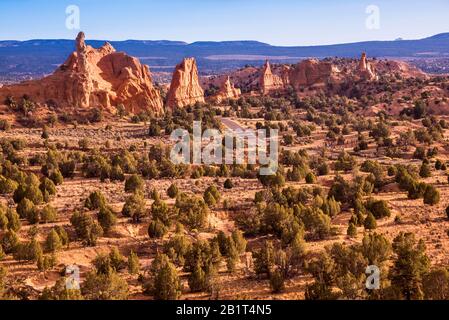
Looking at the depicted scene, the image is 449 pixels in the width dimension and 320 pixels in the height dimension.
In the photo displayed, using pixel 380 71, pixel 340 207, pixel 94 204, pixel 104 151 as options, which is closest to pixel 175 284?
pixel 94 204

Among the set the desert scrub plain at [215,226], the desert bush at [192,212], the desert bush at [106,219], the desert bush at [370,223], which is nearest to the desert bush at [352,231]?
the desert scrub plain at [215,226]

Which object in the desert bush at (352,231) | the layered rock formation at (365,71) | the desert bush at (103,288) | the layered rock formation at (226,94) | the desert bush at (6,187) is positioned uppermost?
the layered rock formation at (365,71)

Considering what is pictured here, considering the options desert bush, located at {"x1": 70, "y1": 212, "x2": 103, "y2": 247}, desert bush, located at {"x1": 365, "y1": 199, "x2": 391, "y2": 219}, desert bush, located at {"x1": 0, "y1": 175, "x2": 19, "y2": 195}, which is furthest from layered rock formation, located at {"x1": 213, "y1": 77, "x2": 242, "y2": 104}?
desert bush, located at {"x1": 70, "y1": 212, "x2": 103, "y2": 247}

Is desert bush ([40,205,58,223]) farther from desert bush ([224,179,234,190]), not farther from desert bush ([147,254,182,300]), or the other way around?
desert bush ([224,179,234,190])

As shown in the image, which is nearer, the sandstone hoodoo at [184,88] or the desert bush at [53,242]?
the desert bush at [53,242]

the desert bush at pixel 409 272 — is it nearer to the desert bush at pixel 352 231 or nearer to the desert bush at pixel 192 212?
the desert bush at pixel 352 231

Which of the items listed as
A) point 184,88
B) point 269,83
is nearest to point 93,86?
point 184,88
